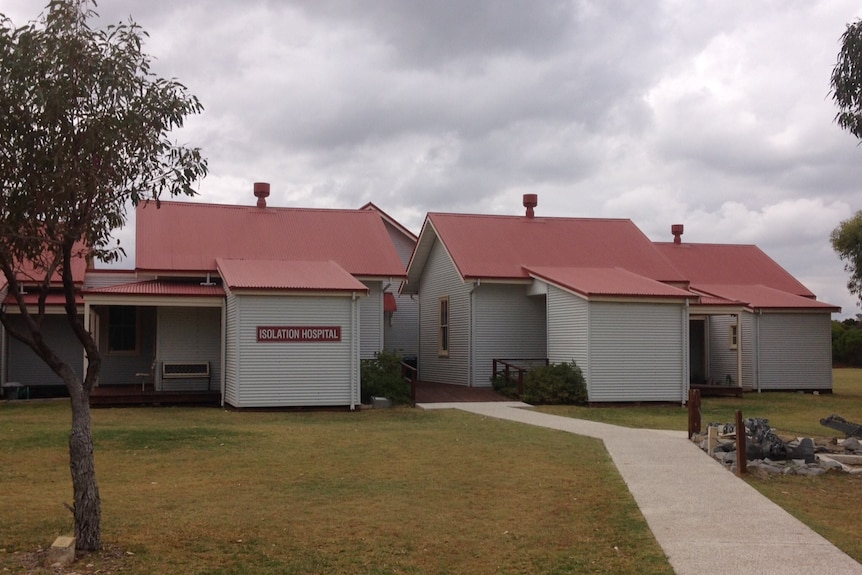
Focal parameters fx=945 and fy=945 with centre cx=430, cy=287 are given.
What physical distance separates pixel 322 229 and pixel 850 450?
57.2ft

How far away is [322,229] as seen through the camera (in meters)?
28.5

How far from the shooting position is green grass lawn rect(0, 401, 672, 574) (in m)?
8.04

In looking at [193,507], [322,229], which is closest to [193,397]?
[322,229]

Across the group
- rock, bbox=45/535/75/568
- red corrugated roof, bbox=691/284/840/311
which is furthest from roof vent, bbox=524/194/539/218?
rock, bbox=45/535/75/568

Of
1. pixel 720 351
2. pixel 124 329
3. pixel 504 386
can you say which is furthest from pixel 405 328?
pixel 720 351

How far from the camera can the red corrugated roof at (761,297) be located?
29917 millimetres

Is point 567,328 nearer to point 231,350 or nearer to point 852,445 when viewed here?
point 231,350

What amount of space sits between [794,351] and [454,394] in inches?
475

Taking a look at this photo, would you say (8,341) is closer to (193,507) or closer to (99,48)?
(193,507)

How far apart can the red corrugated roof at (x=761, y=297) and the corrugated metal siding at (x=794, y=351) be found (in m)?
0.41

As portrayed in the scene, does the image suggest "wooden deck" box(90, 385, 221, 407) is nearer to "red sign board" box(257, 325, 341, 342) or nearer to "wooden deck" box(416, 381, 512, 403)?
"red sign board" box(257, 325, 341, 342)

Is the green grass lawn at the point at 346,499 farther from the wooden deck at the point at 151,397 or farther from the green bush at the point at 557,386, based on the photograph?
the green bush at the point at 557,386

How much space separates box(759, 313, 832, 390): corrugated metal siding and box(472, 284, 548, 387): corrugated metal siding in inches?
299

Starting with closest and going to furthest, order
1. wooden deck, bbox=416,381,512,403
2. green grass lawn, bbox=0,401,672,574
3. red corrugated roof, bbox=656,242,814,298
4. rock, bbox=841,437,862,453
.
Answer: green grass lawn, bbox=0,401,672,574 < rock, bbox=841,437,862,453 < wooden deck, bbox=416,381,512,403 < red corrugated roof, bbox=656,242,814,298
